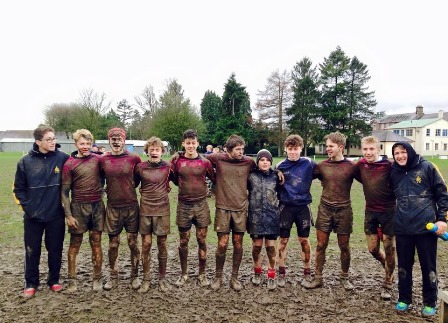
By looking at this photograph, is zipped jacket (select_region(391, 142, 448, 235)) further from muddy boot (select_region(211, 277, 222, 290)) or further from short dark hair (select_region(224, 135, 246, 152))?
muddy boot (select_region(211, 277, 222, 290))

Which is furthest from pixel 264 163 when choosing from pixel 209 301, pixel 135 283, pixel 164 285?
pixel 135 283

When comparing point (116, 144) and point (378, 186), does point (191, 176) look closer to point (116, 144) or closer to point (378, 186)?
point (116, 144)

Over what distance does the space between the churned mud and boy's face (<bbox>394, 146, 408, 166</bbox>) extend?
73.2 inches

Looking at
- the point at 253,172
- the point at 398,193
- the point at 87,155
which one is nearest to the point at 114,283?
the point at 87,155

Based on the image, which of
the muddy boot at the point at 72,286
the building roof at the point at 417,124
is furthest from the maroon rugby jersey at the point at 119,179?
the building roof at the point at 417,124

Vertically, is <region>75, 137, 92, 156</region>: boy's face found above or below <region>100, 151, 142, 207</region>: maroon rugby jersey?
above

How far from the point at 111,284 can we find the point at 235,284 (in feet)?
5.85

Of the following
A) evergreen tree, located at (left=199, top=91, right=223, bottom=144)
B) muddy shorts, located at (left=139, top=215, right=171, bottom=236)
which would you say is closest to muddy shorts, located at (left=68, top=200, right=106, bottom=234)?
muddy shorts, located at (left=139, top=215, right=171, bottom=236)

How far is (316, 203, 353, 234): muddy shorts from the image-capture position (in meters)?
5.03

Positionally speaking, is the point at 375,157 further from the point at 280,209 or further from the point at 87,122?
the point at 87,122

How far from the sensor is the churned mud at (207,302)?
414 centimetres

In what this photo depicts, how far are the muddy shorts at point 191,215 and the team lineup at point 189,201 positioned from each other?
15 millimetres

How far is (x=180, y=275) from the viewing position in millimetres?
5484

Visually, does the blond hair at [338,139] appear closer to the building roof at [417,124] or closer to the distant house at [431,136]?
the distant house at [431,136]
